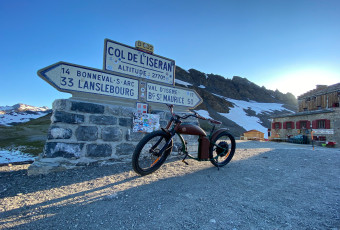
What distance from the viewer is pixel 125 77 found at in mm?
4484

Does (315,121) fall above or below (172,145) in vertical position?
above

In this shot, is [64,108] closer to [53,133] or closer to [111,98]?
[53,133]

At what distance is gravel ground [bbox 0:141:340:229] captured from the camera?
1.74 meters

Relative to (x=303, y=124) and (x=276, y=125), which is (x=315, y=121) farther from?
(x=276, y=125)

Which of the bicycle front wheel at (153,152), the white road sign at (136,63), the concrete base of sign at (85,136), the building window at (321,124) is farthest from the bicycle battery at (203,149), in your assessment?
the building window at (321,124)

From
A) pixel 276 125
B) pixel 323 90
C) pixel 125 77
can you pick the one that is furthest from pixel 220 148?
pixel 323 90

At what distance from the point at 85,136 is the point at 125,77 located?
5.99 feet

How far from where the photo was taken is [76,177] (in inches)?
121

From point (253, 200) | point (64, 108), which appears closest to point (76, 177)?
point (64, 108)

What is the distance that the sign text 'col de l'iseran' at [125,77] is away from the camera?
147 inches

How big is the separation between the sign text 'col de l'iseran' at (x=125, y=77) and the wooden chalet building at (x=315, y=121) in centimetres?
2542

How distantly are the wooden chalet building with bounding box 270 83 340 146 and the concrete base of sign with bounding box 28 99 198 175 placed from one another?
26.9m

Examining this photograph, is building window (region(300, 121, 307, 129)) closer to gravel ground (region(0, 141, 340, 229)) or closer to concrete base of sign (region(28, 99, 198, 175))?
gravel ground (region(0, 141, 340, 229))

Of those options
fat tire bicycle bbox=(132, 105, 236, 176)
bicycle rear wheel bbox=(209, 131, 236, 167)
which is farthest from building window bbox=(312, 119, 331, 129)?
bicycle rear wheel bbox=(209, 131, 236, 167)
